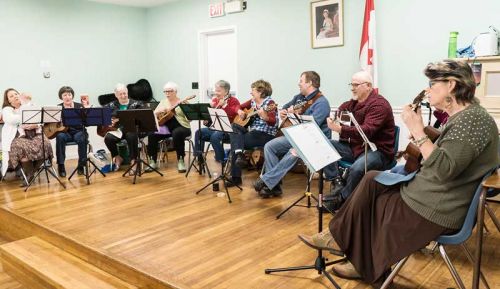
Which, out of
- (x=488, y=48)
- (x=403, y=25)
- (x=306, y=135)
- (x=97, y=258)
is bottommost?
(x=97, y=258)

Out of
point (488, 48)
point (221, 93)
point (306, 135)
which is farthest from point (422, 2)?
point (306, 135)

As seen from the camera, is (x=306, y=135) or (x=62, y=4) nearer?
(x=306, y=135)

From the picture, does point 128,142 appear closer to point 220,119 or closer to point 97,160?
point 97,160

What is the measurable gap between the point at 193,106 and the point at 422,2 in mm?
2692

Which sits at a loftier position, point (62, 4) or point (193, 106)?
point (62, 4)

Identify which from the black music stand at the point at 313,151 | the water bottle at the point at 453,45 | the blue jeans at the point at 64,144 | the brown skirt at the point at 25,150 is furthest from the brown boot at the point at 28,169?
the water bottle at the point at 453,45

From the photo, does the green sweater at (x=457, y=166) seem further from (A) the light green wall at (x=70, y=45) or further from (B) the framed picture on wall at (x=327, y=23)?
(A) the light green wall at (x=70, y=45)

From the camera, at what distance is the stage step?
275 centimetres

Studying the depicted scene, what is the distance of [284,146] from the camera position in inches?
157

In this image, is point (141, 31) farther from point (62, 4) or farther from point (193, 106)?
point (193, 106)

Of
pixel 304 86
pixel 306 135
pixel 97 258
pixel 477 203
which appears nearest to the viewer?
pixel 477 203

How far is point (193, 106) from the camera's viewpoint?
4520mm

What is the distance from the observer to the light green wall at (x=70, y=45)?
6.16m

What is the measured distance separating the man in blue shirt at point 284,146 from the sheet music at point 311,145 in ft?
4.50
